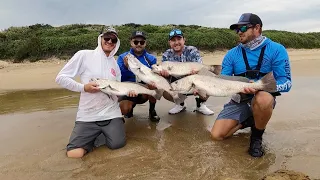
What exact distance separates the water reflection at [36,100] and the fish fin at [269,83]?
530 centimetres

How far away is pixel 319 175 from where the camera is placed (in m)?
3.88

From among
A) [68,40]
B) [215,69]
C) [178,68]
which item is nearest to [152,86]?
[178,68]

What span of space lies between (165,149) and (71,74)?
193 centimetres

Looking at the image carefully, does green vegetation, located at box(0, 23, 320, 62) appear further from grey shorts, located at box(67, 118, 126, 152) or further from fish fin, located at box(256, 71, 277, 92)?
fish fin, located at box(256, 71, 277, 92)

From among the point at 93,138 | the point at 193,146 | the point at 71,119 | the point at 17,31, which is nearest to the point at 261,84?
the point at 193,146

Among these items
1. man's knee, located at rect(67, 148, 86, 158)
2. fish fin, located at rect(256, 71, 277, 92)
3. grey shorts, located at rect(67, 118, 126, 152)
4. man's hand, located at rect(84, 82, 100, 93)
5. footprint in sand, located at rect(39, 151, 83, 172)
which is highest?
fish fin, located at rect(256, 71, 277, 92)

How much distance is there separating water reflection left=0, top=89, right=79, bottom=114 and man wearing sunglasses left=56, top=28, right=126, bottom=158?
124 inches

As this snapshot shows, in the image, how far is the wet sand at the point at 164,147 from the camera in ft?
13.8

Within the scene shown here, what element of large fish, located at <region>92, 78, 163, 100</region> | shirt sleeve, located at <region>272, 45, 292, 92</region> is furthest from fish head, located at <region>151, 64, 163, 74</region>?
shirt sleeve, located at <region>272, 45, 292, 92</region>

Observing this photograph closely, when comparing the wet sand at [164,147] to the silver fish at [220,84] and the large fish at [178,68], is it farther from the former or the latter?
the large fish at [178,68]

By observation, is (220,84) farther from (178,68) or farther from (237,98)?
(178,68)

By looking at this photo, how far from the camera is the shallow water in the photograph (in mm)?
4195

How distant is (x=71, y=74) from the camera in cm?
530

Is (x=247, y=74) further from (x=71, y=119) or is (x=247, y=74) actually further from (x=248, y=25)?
(x=71, y=119)
